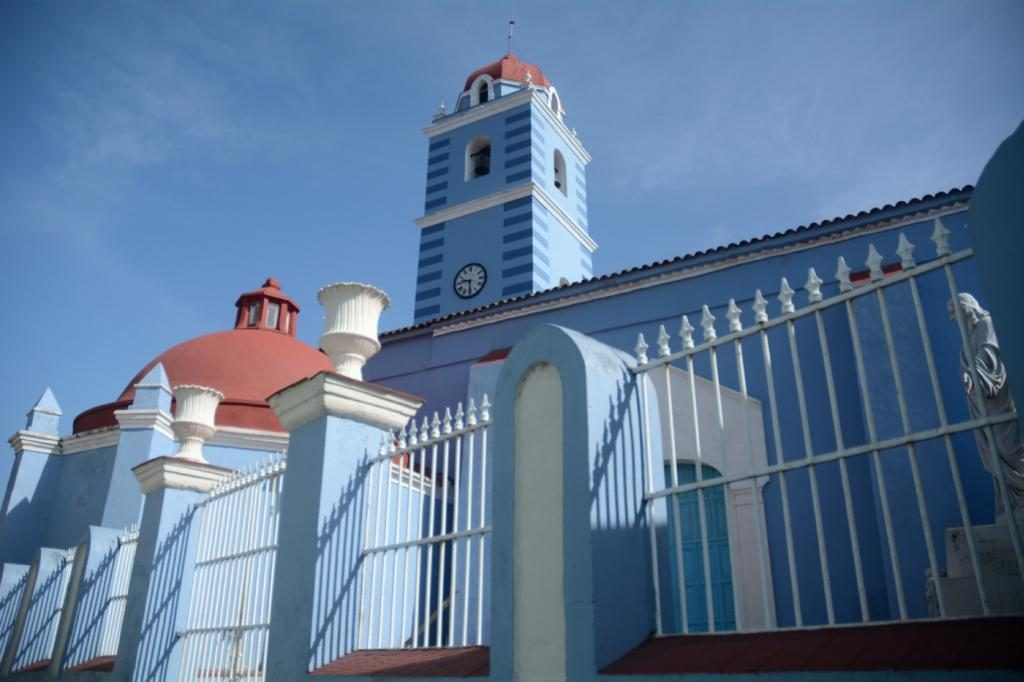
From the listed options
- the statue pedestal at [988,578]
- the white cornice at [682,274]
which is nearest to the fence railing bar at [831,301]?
the statue pedestal at [988,578]

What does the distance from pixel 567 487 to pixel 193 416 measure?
4.90m

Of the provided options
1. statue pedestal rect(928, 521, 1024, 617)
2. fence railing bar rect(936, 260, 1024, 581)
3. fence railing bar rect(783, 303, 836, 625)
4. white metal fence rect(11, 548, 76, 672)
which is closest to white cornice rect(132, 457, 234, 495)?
white metal fence rect(11, 548, 76, 672)

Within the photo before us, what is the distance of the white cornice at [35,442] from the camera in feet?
47.5

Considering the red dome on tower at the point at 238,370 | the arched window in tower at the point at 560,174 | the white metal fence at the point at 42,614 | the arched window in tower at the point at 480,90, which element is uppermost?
the arched window in tower at the point at 480,90

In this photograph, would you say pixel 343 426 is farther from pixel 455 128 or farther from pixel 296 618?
pixel 455 128

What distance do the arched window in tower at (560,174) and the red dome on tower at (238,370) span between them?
6.89 metres

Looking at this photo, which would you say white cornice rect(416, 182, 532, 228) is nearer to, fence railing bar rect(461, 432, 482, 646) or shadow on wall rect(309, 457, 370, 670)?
shadow on wall rect(309, 457, 370, 670)

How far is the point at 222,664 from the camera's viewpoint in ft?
19.5

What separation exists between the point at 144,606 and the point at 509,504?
4602mm

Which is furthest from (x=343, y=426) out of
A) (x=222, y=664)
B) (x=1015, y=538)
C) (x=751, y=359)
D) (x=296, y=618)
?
(x=751, y=359)

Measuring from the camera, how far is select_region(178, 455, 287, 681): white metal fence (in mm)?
5527

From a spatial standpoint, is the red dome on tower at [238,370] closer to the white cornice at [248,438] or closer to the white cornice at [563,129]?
the white cornice at [248,438]

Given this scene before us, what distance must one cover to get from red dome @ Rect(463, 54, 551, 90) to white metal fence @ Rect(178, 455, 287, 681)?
48.2ft

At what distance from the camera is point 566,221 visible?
58.9 feet
